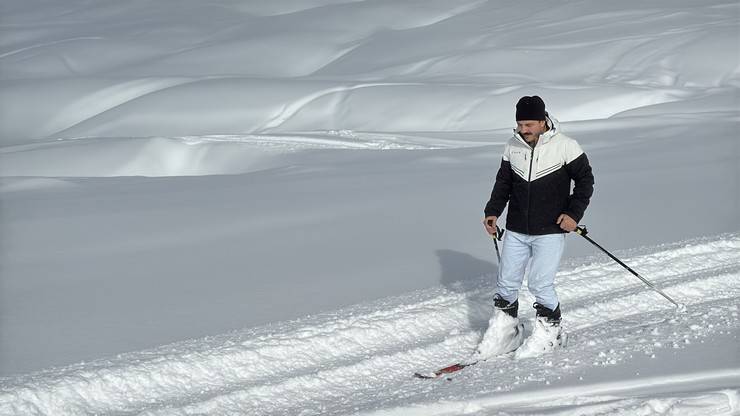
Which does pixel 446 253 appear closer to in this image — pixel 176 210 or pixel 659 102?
pixel 176 210

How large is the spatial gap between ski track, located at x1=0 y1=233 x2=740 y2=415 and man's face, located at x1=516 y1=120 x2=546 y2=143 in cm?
113

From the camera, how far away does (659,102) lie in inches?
512

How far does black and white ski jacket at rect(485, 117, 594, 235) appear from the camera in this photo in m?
4.69

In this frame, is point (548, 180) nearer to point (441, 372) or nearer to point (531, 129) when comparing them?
point (531, 129)

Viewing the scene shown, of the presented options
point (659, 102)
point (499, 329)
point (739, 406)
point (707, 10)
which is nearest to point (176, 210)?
point (499, 329)

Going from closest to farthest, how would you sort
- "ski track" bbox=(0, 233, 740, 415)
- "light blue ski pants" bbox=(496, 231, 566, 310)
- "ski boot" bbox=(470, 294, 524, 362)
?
1. "ski track" bbox=(0, 233, 740, 415)
2. "light blue ski pants" bbox=(496, 231, 566, 310)
3. "ski boot" bbox=(470, 294, 524, 362)

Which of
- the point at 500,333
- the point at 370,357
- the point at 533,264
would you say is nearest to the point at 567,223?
the point at 533,264

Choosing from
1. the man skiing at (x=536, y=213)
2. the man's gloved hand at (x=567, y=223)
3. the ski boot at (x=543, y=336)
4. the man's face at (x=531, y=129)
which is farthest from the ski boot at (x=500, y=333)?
the man's face at (x=531, y=129)

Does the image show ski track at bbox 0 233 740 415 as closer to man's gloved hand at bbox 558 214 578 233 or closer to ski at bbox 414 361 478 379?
ski at bbox 414 361 478 379

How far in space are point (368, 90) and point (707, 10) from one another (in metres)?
7.17

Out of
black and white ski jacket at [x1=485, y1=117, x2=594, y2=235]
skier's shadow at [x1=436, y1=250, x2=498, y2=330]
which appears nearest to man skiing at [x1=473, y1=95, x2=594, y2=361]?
black and white ski jacket at [x1=485, y1=117, x2=594, y2=235]

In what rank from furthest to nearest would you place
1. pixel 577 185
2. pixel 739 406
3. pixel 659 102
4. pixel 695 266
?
pixel 659 102
pixel 695 266
pixel 577 185
pixel 739 406

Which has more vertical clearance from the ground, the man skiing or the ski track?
the man skiing

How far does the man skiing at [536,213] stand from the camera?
15.4 ft
